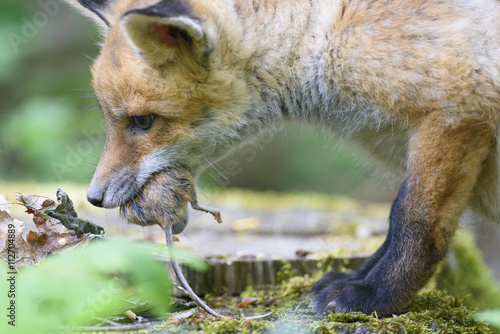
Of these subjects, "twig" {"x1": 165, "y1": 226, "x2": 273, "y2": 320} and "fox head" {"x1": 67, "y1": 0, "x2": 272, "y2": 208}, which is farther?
"fox head" {"x1": 67, "y1": 0, "x2": 272, "y2": 208}

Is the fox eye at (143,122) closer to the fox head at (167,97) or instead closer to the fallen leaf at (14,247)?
the fox head at (167,97)

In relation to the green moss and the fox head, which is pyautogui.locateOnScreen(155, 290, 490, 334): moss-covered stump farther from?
the green moss

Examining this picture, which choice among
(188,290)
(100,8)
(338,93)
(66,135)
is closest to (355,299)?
(188,290)

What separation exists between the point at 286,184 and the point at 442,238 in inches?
310

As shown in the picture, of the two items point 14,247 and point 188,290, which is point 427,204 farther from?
point 14,247

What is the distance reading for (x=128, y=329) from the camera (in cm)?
241

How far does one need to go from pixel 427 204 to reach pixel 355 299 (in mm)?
656

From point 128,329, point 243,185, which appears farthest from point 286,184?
point 128,329

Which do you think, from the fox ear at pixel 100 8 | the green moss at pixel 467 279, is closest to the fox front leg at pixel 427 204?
the green moss at pixel 467 279

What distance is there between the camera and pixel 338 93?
316 centimetres

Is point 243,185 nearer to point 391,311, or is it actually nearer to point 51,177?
point 51,177

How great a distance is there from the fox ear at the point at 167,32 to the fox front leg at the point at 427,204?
130cm

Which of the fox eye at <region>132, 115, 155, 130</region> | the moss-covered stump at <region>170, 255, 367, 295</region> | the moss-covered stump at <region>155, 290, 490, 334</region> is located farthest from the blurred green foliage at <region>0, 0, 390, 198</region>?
the moss-covered stump at <region>155, 290, 490, 334</region>

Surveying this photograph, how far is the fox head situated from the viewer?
2992mm
